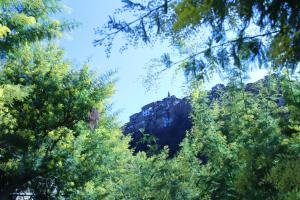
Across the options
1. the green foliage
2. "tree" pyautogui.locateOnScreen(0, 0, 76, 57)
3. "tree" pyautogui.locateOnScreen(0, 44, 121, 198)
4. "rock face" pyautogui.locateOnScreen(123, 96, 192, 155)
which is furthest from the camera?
"rock face" pyautogui.locateOnScreen(123, 96, 192, 155)

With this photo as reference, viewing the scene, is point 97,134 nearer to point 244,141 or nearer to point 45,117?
point 45,117

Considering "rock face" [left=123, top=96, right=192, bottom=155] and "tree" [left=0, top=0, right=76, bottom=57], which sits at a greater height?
"rock face" [left=123, top=96, right=192, bottom=155]

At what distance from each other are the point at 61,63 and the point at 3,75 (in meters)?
2.23

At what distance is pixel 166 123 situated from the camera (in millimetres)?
82688

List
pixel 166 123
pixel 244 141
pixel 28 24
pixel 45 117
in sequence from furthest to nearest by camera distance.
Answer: pixel 166 123
pixel 45 117
pixel 244 141
pixel 28 24

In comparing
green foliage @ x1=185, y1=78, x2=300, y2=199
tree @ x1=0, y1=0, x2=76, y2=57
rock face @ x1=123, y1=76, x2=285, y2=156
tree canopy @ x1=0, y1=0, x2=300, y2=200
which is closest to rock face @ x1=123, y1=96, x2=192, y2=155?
rock face @ x1=123, y1=76, x2=285, y2=156

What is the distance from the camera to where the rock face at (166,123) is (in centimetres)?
7600

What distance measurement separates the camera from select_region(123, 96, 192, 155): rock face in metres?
76.0

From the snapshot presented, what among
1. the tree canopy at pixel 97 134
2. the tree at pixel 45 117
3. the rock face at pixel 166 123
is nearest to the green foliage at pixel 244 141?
the tree canopy at pixel 97 134

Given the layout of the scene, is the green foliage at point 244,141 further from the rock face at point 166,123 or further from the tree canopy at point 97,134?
the rock face at point 166,123

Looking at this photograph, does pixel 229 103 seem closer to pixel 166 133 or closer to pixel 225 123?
pixel 225 123

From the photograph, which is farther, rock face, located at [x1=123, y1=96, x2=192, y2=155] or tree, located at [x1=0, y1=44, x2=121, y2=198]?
rock face, located at [x1=123, y1=96, x2=192, y2=155]

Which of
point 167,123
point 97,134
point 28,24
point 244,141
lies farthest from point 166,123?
point 28,24

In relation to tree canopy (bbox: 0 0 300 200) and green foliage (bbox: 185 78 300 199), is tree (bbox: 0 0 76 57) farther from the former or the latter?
green foliage (bbox: 185 78 300 199)
